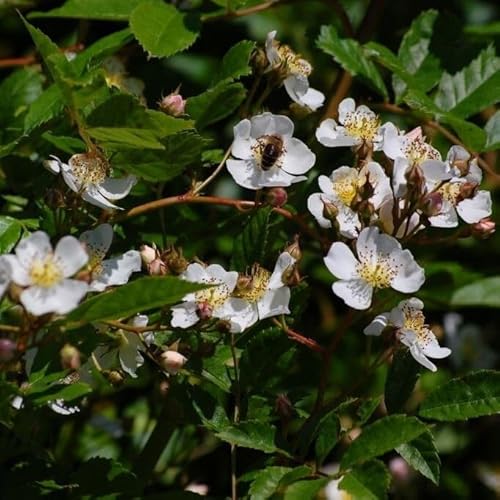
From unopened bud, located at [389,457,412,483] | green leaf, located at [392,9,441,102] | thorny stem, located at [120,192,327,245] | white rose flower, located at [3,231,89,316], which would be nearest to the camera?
white rose flower, located at [3,231,89,316]

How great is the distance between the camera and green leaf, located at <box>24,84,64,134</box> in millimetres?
1663

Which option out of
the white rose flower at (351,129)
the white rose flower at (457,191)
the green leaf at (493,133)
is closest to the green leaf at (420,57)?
the green leaf at (493,133)

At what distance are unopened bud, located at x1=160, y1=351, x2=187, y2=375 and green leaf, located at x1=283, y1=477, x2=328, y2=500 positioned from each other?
0.21 metres

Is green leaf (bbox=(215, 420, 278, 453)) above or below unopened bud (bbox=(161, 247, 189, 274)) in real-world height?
below

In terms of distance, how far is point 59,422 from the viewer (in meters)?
2.03

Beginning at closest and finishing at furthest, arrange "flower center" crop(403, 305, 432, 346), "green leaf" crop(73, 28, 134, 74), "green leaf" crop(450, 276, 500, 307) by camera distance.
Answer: "flower center" crop(403, 305, 432, 346) → "green leaf" crop(73, 28, 134, 74) → "green leaf" crop(450, 276, 500, 307)

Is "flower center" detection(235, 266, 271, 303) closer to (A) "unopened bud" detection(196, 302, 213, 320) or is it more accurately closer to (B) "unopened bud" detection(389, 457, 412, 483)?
(A) "unopened bud" detection(196, 302, 213, 320)

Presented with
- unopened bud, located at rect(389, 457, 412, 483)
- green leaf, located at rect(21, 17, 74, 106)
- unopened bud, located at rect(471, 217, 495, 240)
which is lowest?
unopened bud, located at rect(389, 457, 412, 483)

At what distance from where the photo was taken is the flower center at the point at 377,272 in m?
1.51

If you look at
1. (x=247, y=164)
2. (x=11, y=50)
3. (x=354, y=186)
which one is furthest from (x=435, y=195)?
(x=11, y=50)

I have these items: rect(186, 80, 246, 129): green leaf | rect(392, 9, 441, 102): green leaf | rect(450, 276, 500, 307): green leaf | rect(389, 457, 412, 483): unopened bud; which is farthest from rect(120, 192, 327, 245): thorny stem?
rect(389, 457, 412, 483): unopened bud

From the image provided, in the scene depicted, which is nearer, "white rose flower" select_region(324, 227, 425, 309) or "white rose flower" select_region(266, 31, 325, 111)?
"white rose flower" select_region(324, 227, 425, 309)

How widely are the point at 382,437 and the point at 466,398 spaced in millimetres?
184

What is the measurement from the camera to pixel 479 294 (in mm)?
2160
